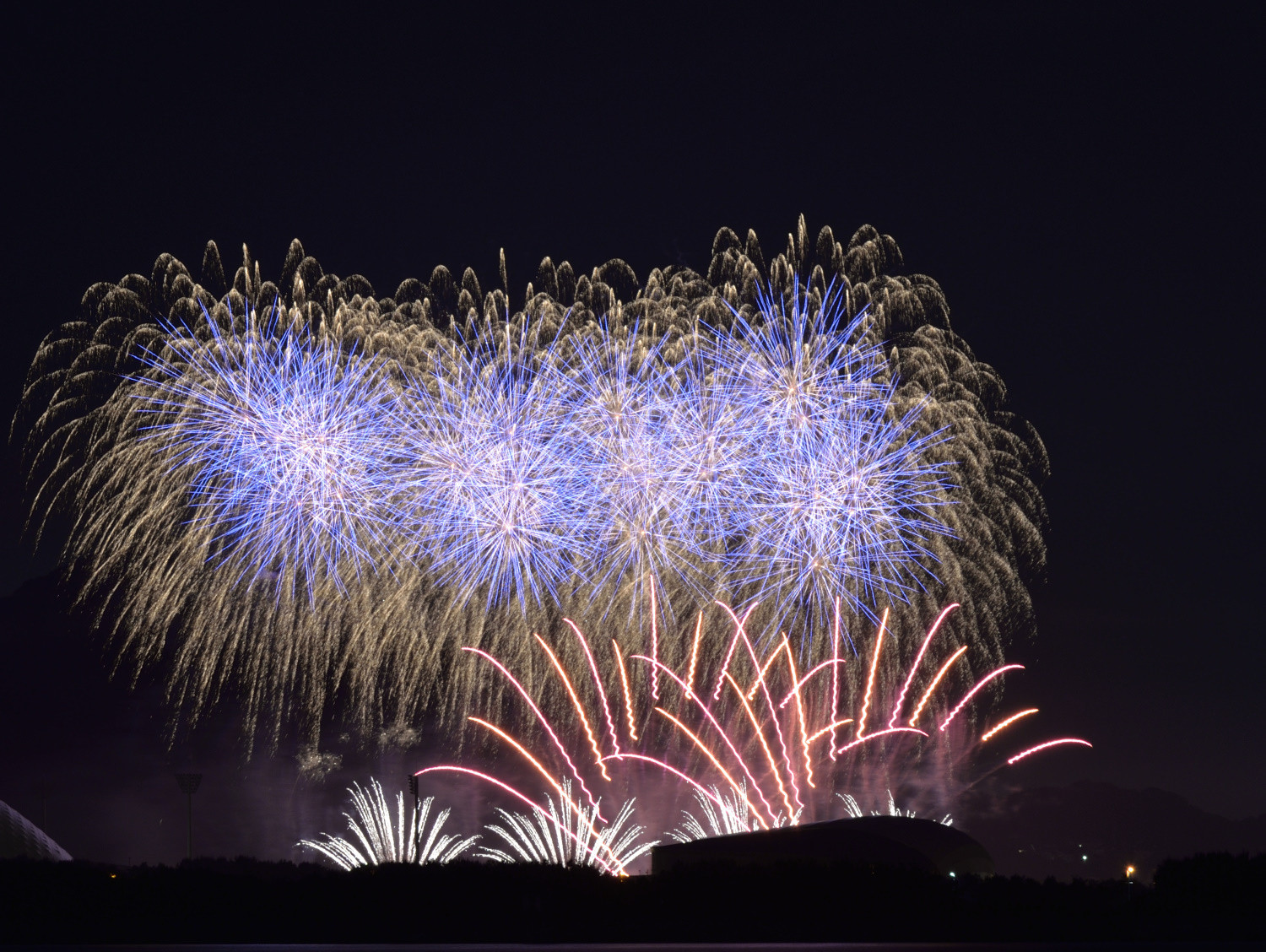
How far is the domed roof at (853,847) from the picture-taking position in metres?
52.7

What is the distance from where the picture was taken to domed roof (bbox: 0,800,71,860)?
6131cm

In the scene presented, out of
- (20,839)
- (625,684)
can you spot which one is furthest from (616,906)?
(20,839)

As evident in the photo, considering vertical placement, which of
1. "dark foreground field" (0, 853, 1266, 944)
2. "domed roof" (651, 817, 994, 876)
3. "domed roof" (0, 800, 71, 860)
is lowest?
"dark foreground field" (0, 853, 1266, 944)

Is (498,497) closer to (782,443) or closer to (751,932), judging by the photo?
(782,443)

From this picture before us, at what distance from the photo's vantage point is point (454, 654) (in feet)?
178

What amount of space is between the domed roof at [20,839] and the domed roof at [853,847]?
2681 cm

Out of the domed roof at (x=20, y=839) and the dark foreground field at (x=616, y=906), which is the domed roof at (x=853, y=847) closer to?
the dark foreground field at (x=616, y=906)

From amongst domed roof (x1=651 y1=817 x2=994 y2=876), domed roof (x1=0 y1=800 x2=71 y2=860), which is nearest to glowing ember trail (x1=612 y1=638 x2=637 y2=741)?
domed roof (x1=651 y1=817 x2=994 y2=876)

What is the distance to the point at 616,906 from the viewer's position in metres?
41.9

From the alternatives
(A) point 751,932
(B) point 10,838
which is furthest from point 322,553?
(B) point 10,838

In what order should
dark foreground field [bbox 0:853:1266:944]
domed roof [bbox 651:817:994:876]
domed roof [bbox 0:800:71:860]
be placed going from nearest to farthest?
dark foreground field [bbox 0:853:1266:944] → domed roof [bbox 651:817:994:876] → domed roof [bbox 0:800:71:860]

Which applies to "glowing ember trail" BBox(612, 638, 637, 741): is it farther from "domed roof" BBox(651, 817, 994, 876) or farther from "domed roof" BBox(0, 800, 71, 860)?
"domed roof" BBox(0, 800, 71, 860)

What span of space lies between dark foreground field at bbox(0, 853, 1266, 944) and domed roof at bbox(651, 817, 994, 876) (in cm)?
860

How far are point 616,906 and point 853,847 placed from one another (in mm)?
13837
